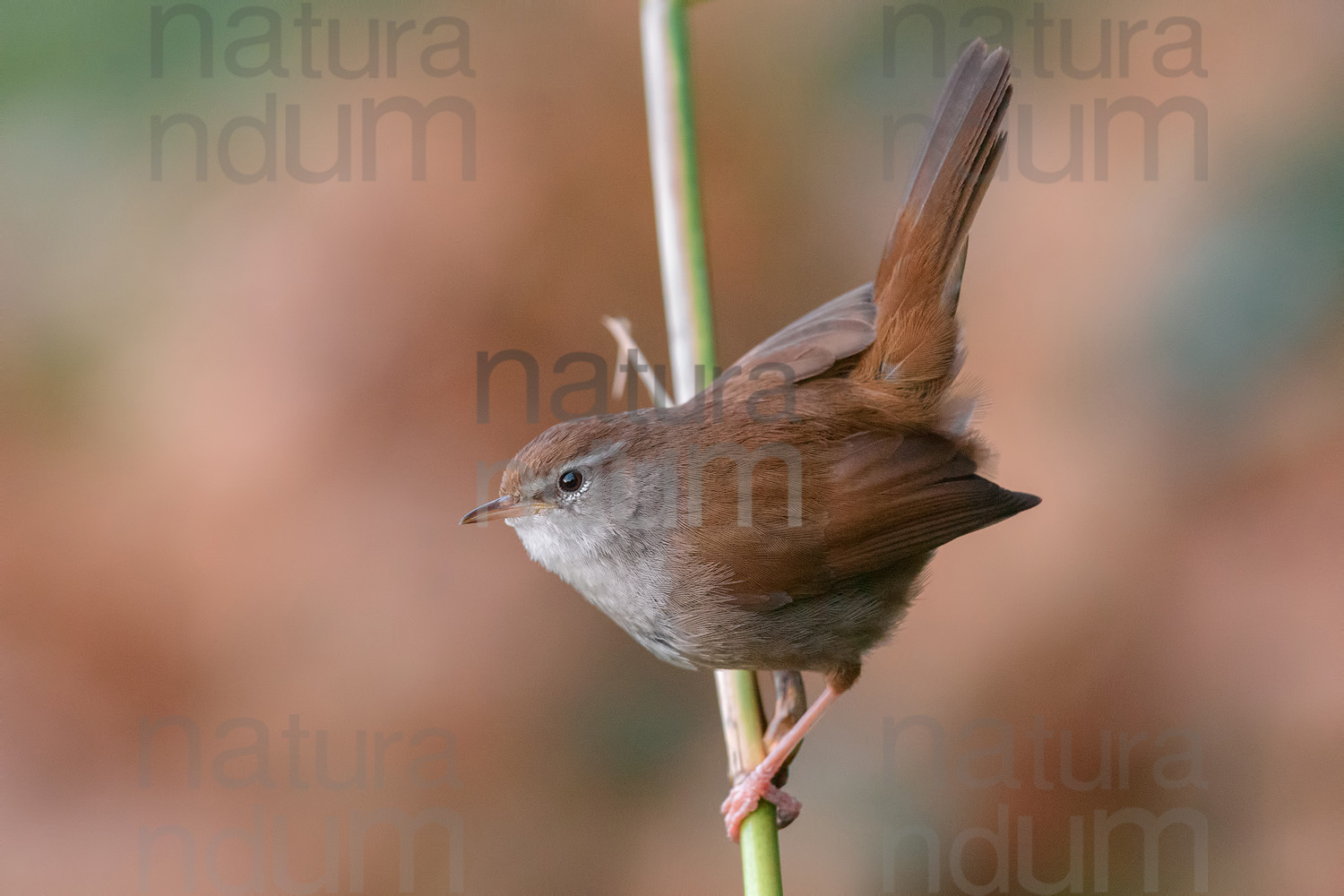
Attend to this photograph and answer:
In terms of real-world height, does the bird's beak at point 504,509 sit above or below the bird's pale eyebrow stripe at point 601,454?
below

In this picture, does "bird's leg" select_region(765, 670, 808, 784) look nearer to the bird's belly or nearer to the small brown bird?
the small brown bird

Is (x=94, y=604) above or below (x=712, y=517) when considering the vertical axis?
below

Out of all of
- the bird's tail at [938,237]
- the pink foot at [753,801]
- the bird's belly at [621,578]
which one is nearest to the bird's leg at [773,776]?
the pink foot at [753,801]

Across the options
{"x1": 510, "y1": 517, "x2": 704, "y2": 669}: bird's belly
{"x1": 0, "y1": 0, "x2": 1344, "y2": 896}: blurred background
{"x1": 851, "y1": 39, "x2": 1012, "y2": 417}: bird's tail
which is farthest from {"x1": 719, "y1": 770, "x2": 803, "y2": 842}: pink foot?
{"x1": 851, "y1": 39, "x2": 1012, "y2": 417}: bird's tail

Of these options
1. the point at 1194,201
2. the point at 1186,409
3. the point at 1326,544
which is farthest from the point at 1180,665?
the point at 1194,201

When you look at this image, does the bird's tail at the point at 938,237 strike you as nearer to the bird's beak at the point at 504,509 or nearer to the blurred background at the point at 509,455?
the bird's beak at the point at 504,509

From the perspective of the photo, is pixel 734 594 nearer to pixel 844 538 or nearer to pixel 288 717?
pixel 844 538

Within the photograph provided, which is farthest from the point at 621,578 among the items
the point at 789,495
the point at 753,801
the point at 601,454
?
the point at 753,801
